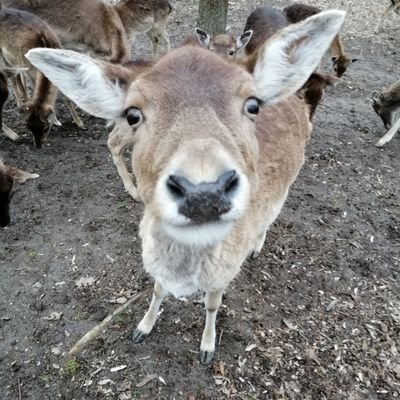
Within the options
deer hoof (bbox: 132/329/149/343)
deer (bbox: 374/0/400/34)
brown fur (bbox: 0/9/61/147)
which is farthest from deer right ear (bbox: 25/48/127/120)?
deer (bbox: 374/0/400/34)

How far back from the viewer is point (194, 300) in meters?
4.19

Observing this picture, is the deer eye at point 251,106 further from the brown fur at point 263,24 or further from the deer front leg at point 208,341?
the brown fur at point 263,24

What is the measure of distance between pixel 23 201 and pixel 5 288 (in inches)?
54.1

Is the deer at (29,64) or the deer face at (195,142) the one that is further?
the deer at (29,64)

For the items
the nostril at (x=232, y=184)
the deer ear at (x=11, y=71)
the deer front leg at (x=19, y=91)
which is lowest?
the deer front leg at (x=19, y=91)

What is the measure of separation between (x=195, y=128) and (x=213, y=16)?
22.9ft

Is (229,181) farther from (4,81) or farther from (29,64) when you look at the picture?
(29,64)

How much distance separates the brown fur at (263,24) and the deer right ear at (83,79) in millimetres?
5446

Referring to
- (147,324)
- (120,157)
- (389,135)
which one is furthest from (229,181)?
(389,135)

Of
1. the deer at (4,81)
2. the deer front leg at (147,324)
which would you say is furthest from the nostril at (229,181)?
the deer at (4,81)

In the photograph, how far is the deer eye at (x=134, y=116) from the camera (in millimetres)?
2542

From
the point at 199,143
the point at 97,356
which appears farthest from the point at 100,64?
the point at 97,356

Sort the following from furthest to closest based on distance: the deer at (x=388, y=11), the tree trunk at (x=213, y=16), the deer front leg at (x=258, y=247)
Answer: the deer at (x=388, y=11)
the tree trunk at (x=213, y=16)
the deer front leg at (x=258, y=247)

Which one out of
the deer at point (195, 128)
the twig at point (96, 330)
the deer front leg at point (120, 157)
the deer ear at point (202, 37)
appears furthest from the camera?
the deer ear at point (202, 37)
